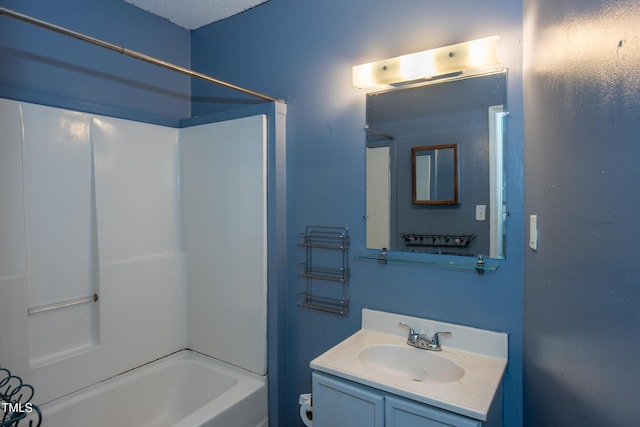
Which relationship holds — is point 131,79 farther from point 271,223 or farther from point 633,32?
point 633,32

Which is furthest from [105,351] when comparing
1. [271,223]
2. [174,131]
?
[174,131]

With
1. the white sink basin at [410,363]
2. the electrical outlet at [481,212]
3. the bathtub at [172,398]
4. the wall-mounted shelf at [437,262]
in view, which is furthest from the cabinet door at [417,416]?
the bathtub at [172,398]

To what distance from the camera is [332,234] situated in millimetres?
1922

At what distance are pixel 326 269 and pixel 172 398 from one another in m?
1.26

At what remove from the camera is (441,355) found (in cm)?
153

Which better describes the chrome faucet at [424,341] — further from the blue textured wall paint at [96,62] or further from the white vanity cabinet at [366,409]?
the blue textured wall paint at [96,62]

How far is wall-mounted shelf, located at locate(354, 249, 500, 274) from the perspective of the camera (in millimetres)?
1492

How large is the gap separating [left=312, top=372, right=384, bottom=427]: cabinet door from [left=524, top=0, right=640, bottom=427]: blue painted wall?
0.54 metres

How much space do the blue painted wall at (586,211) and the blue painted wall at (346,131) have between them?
9.8 inches

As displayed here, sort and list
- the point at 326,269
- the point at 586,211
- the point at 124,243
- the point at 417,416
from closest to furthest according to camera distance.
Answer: the point at 586,211 < the point at 417,416 < the point at 326,269 < the point at 124,243

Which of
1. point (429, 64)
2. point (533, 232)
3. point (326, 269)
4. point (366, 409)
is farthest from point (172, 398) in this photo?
point (429, 64)

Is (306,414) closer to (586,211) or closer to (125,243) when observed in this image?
(125,243)

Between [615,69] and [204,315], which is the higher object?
[615,69]

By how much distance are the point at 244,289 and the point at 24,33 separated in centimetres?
171
